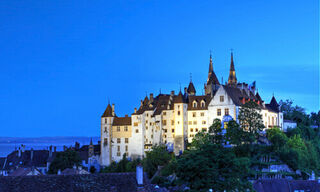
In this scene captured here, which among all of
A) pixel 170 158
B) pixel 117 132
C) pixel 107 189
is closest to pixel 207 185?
pixel 107 189

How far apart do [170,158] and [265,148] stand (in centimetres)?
2003

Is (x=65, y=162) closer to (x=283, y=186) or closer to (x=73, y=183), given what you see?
(x=283, y=186)

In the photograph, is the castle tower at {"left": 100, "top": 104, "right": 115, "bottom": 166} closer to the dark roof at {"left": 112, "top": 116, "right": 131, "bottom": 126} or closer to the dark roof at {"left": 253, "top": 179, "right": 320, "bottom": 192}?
the dark roof at {"left": 112, "top": 116, "right": 131, "bottom": 126}

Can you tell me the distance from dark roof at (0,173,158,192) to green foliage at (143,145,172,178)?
54194 millimetres

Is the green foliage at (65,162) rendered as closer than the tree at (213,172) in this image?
No

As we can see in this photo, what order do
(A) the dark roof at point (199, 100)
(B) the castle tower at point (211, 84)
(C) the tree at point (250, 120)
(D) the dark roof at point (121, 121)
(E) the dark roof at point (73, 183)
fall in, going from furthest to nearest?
(D) the dark roof at point (121, 121)
(B) the castle tower at point (211, 84)
(A) the dark roof at point (199, 100)
(C) the tree at point (250, 120)
(E) the dark roof at point (73, 183)

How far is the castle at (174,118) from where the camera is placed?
97875 mm

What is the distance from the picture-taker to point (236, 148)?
8256 centimetres

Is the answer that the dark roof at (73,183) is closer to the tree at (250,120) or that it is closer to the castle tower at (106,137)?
the tree at (250,120)

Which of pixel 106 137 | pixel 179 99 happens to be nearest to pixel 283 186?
pixel 179 99

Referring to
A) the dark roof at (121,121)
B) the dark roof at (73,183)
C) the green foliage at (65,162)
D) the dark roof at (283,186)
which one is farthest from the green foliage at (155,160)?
the dark roof at (73,183)

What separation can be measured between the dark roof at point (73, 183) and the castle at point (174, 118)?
58.9 metres

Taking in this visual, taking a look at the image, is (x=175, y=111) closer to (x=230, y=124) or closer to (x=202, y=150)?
(x=230, y=124)

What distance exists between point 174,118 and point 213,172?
5838 cm
